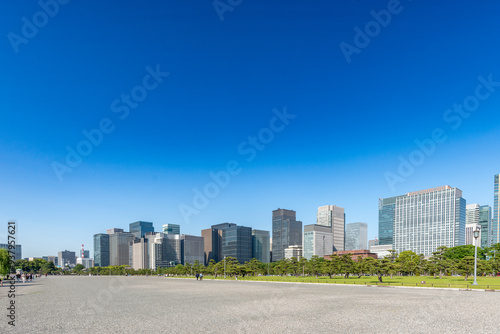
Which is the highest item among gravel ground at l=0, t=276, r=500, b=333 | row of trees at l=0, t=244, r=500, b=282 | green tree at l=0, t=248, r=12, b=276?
gravel ground at l=0, t=276, r=500, b=333

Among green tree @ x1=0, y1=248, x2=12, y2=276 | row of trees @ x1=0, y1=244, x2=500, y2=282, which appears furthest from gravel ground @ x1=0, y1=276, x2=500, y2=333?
row of trees @ x1=0, y1=244, x2=500, y2=282

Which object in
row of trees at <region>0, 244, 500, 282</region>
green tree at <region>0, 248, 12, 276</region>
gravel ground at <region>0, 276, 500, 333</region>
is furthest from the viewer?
row of trees at <region>0, 244, 500, 282</region>

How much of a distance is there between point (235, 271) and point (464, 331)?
6419 centimetres

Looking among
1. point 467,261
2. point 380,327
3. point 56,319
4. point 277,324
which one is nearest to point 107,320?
point 56,319

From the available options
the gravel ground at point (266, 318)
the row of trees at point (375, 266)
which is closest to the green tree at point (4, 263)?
the row of trees at point (375, 266)

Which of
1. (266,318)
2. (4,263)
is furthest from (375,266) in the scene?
(4,263)

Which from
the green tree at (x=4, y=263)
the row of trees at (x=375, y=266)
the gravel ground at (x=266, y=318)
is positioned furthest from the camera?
the row of trees at (x=375, y=266)

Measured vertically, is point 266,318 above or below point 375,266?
above

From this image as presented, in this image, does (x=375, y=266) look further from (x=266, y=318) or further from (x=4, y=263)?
(x=4, y=263)

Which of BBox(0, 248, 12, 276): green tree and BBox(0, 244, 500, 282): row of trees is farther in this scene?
BBox(0, 244, 500, 282): row of trees

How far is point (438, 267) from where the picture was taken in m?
68.9

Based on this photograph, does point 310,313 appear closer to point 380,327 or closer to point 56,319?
point 380,327

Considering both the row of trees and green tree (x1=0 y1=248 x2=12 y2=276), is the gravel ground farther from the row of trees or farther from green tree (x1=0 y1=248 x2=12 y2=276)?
the row of trees

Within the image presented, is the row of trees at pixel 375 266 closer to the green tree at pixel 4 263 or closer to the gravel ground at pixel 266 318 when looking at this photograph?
the green tree at pixel 4 263
